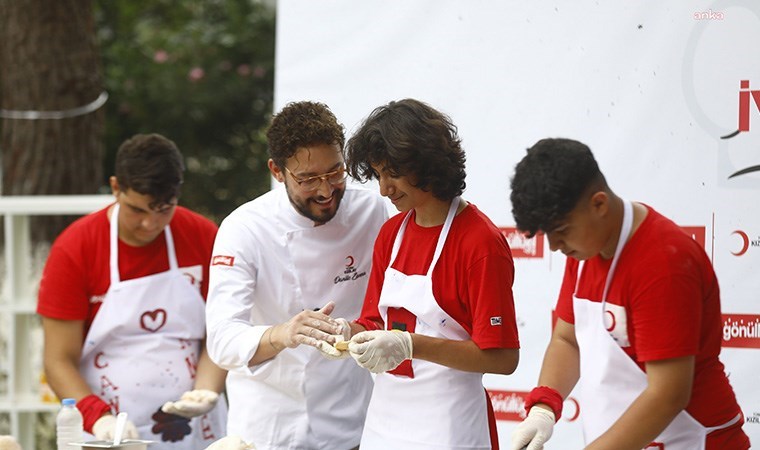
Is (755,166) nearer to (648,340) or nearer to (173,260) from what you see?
(648,340)

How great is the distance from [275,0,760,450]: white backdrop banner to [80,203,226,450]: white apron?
0.81 metres

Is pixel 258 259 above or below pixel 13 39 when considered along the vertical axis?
below

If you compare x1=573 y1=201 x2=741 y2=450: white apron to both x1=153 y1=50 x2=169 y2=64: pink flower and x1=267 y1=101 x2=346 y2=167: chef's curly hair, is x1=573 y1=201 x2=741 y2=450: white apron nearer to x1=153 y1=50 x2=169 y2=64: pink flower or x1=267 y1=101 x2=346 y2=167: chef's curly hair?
x1=267 y1=101 x2=346 y2=167: chef's curly hair

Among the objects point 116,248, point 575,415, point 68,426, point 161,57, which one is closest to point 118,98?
point 161,57

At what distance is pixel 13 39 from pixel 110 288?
7.54ft

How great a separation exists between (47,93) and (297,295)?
274 centimetres

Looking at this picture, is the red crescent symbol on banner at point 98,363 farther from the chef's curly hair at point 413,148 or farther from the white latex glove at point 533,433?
the white latex glove at point 533,433

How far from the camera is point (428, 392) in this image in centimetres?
224

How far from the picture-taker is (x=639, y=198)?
116 inches

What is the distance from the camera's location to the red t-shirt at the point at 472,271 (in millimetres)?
2102

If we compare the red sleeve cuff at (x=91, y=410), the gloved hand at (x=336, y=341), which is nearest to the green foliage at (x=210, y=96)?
the red sleeve cuff at (x=91, y=410)

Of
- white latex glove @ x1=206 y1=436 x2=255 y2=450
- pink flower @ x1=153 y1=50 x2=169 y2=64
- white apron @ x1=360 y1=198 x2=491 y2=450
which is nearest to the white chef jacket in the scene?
white latex glove @ x1=206 y1=436 x2=255 y2=450

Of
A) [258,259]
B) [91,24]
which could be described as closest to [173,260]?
[258,259]

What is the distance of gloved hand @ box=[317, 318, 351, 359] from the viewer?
2191mm
